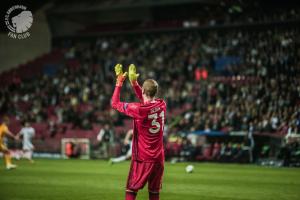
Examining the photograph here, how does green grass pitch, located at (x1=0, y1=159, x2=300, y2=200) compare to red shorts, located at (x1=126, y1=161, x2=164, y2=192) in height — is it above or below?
below

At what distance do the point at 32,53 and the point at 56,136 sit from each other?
504 inches

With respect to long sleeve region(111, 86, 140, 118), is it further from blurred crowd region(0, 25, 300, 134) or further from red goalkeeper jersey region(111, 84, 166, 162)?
blurred crowd region(0, 25, 300, 134)

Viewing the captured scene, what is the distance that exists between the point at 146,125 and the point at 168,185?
272 inches

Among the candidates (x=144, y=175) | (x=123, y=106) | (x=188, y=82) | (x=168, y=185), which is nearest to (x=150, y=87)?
(x=123, y=106)

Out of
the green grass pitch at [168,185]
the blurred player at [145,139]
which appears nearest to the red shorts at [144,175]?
the blurred player at [145,139]

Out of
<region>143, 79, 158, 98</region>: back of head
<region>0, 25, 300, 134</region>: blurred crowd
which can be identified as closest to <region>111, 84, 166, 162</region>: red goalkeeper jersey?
<region>143, 79, 158, 98</region>: back of head

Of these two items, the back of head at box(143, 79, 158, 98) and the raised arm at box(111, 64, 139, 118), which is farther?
the raised arm at box(111, 64, 139, 118)

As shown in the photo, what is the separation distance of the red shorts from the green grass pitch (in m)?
3.89

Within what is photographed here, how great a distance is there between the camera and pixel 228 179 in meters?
16.4

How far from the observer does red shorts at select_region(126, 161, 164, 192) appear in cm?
792

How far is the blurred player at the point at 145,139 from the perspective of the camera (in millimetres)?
7922

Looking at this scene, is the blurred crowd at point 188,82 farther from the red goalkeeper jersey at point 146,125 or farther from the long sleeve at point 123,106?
the long sleeve at point 123,106

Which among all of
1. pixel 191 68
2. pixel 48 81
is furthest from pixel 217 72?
pixel 48 81

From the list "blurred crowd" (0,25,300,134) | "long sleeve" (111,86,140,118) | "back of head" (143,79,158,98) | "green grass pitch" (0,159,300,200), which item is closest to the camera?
"back of head" (143,79,158,98)
